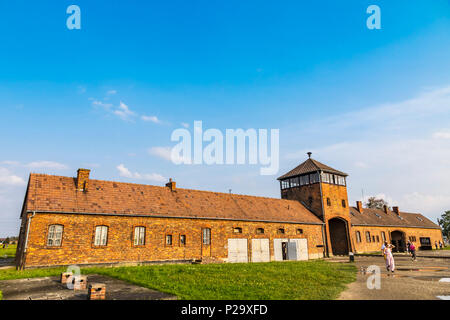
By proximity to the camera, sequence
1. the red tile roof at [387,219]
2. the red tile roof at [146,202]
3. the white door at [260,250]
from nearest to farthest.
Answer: the red tile roof at [146,202] → the white door at [260,250] → the red tile roof at [387,219]

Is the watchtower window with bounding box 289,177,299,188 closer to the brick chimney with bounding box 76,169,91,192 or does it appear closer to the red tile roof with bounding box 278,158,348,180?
the red tile roof with bounding box 278,158,348,180

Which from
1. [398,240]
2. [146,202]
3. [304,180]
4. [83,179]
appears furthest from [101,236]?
[398,240]

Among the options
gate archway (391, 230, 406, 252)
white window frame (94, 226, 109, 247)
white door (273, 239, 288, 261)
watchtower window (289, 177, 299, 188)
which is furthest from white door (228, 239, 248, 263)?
gate archway (391, 230, 406, 252)

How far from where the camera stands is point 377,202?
219 feet

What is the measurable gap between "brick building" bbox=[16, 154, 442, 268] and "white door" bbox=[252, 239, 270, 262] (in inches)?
3.6

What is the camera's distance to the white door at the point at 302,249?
30.7 meters

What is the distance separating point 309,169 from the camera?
36.7 meters

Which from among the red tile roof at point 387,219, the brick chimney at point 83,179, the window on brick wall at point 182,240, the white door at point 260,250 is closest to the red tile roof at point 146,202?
the brick chimney at point 83,179

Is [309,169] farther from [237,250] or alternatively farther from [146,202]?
[146,202]

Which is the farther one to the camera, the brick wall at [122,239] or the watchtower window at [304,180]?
the watchtower window at [304,180]

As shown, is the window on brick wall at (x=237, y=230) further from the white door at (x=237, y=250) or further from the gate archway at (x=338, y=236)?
the gate archway at (x=338, y=236)

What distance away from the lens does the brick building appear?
18.9 metres

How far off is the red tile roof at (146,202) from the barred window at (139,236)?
3.82ft

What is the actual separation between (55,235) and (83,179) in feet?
16.0
